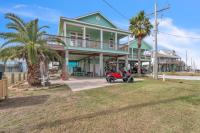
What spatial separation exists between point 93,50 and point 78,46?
6.15ft

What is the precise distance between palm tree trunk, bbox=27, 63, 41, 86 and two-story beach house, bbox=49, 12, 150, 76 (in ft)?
14.8

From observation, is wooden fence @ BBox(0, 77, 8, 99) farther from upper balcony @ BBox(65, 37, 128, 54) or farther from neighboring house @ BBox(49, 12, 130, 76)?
upper balcony @ BBox(65, 37, 128, 54)

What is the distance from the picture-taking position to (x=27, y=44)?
1120 centimetres

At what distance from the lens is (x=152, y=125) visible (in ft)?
14.9

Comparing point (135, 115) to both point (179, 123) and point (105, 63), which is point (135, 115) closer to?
point (179, 123)

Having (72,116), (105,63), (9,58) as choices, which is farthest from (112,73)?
(105,63)

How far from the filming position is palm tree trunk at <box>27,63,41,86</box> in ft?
38.6

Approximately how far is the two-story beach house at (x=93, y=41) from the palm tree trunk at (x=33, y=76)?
453 cm

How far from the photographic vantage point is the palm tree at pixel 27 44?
429 inches

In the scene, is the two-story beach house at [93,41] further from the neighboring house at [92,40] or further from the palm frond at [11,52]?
the palm frond at [11,52]

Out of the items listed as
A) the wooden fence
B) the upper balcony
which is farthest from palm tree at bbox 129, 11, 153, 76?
the wooden fence

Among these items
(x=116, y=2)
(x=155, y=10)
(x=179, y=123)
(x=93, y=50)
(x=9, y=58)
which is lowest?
(x=179, y=123)

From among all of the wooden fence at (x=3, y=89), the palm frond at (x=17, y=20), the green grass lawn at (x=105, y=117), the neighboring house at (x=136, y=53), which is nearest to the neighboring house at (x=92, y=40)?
the palm frond at (x=17, y=20)

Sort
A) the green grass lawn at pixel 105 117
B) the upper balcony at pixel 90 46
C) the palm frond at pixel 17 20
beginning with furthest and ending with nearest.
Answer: the upper balcony at pixel 90 46 → the palm frond at pixel 17 20 → the green grass lawn at pixel 105 117
